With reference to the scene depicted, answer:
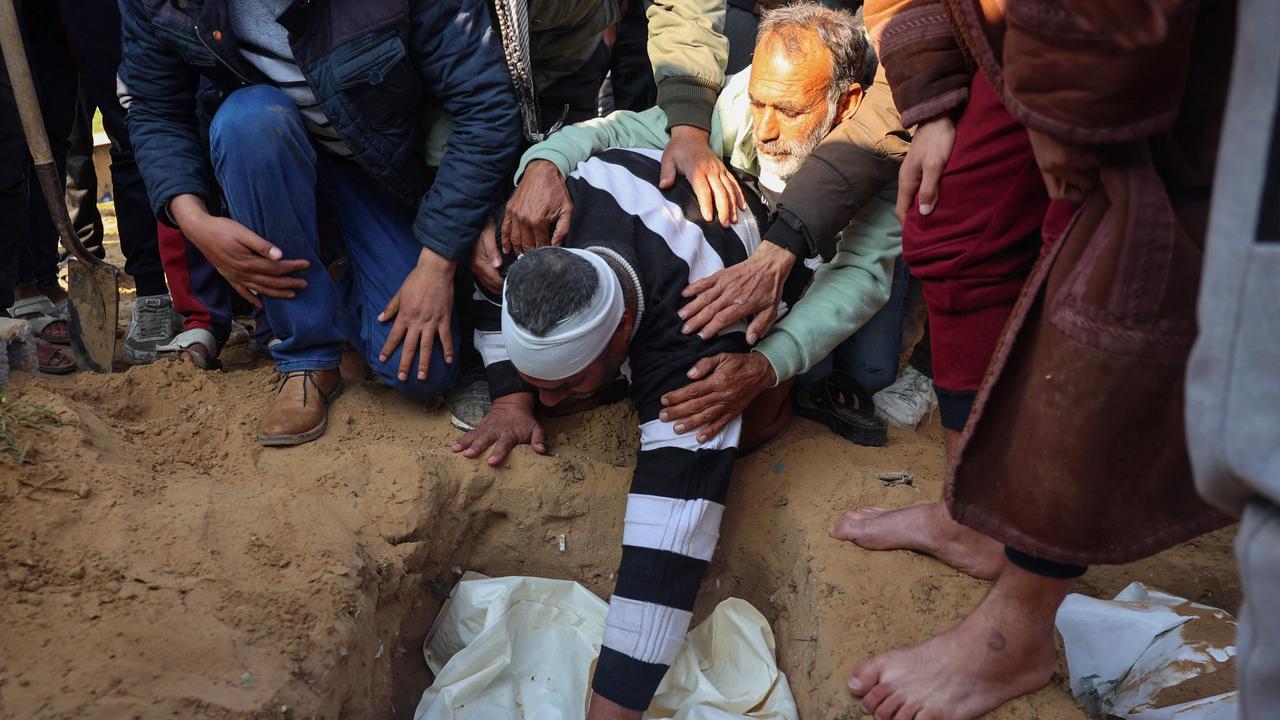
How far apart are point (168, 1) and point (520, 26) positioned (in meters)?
0.88

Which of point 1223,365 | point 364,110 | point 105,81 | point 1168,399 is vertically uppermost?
point 1223,365

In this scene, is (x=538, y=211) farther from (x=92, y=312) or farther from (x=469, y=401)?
(x=92, y=312)

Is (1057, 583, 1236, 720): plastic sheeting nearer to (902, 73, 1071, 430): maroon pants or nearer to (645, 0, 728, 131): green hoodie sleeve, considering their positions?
(902, 73, 1071, 430): maroon pants

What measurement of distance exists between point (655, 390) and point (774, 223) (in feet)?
1.75

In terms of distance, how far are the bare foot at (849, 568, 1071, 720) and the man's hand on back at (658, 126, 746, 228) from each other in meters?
1.16

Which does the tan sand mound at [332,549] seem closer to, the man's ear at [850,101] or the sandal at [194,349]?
the sandal at [194,349]

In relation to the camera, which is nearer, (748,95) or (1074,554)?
(1074,554)

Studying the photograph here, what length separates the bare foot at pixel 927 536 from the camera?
203 centimetres

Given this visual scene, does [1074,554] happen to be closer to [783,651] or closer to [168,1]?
[783,651]

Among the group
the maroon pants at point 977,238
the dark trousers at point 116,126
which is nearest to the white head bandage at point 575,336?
the maroon pants at point 977,238

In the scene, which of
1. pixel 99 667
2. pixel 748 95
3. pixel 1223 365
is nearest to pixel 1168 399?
pixel 1223 365

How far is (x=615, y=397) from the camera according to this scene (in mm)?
2703

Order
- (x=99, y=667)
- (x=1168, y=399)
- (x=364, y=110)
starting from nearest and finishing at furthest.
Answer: (x=1168, y=399), (x=99, y=667), (x=364, y=110)

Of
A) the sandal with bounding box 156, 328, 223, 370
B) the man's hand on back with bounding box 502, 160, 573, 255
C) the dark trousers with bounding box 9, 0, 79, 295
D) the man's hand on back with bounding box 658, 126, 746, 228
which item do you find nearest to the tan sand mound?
the sandal with bounding box 156, 328, 223, 370
